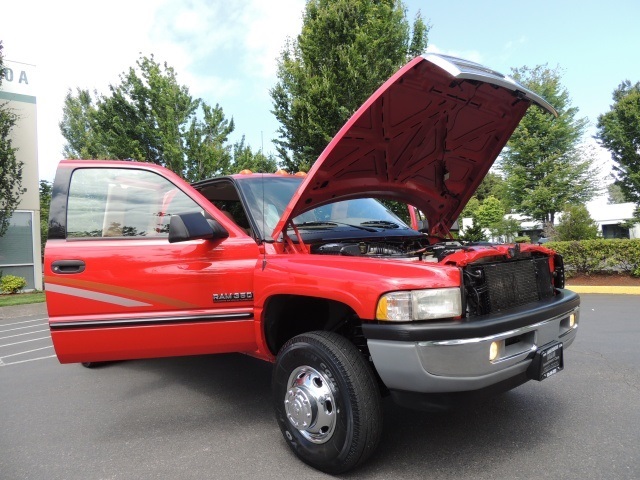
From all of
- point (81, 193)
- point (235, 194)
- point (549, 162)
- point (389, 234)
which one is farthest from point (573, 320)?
point (549, 162)

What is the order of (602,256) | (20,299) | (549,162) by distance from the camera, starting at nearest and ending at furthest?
(602,256)
(20,299)
(549,162)

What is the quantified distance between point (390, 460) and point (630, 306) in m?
7.90

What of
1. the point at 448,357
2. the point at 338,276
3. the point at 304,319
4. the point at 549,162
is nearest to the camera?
the point at 448,357

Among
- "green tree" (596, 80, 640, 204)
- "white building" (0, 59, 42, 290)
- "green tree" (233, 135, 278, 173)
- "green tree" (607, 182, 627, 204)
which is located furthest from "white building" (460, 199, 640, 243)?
"white building" (0, 59, 42, 290)

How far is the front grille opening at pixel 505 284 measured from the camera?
238 centimetres

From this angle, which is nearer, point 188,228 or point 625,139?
point 188,228

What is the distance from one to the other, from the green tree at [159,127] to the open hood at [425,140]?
10663mm

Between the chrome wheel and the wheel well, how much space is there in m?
0.36

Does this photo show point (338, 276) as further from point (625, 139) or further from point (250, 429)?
point (625, 139)

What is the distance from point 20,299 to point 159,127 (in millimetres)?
6686

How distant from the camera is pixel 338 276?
245 centimetres

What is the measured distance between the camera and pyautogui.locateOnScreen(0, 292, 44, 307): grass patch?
1260 centimetres

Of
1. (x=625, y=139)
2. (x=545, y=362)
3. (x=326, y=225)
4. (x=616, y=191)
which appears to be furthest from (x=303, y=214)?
(x=616, y=191)

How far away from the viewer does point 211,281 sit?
307cm
